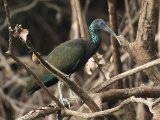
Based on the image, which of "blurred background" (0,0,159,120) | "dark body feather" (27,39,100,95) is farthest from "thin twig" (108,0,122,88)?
"blurred background" (0,0,159,120)

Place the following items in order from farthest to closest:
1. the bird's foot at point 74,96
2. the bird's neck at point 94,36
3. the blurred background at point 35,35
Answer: the blurred background at point 35,35, the bird's neck at point 94,36, the bird's foot at point 74,96

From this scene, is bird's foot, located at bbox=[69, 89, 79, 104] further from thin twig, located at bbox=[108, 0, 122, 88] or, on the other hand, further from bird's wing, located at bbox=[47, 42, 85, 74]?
thin twig, located at bbox=[108, 0, 122, 88]

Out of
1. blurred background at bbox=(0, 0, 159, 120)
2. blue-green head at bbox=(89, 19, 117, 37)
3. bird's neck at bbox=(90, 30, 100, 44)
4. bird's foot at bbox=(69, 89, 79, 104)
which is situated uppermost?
blue-green head at bbox=(89, 19, 117, 37)

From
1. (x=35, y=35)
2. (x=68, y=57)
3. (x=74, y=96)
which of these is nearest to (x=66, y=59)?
(x=68, y=57)

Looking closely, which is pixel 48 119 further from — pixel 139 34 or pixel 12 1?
pixel 12 1

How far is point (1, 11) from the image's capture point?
7.29 m

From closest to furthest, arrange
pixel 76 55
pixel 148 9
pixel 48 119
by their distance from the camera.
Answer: pixel 148 9 → pixel 76 55 → pixel 48 119

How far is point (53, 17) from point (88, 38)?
3359 millimetres

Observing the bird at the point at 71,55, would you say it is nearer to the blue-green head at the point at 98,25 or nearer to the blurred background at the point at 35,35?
the blue-green head at the point at 98,25

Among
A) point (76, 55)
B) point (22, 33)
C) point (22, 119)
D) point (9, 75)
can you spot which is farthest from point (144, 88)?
point (9, 75)

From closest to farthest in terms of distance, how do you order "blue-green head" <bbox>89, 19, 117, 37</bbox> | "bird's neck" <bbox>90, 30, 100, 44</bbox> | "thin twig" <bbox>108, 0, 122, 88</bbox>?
"thin twig" <bbox>108, 0, 122, 88</bbox>
"blue-green head" <bbox>89, 19, 117, 37</bbox>
"bird's neck" <bbox>90, 30, 100, 44</bbox>

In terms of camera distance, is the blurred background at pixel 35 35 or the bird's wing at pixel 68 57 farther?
the blurred background at pixel 35 35

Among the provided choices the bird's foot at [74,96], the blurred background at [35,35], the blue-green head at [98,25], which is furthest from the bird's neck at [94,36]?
the blurred background at [35,35]

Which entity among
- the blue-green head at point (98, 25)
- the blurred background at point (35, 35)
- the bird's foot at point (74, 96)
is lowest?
the blurred background at point (35, 35)
